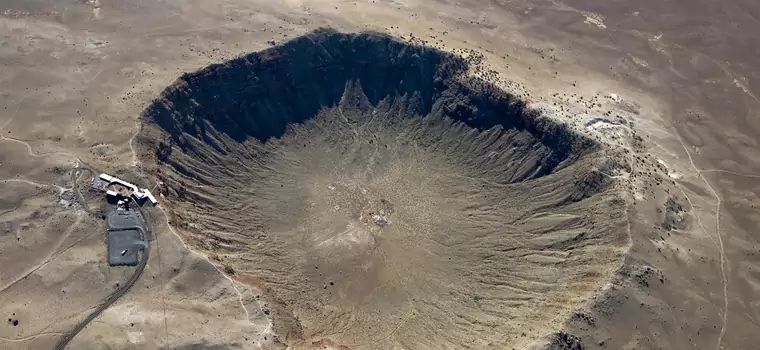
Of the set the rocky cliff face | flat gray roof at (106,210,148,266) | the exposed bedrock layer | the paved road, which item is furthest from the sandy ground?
the exposed bedrock layer

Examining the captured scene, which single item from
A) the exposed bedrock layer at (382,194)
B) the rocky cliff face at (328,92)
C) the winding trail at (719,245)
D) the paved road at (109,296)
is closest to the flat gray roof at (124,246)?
the paved road at (109,296)

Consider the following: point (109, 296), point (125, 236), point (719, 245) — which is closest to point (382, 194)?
point (125, 236)

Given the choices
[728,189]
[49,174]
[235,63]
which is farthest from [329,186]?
[728,189]

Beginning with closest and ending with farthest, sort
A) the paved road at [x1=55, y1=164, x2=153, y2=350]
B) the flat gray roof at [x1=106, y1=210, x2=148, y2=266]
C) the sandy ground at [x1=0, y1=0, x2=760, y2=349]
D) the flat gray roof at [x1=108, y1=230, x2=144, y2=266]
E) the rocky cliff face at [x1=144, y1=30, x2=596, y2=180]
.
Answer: the paved road at [x1=55, y1=164, x2=153, y2=350] < the sandy ground at [x1=0, y1=0, x2=760, y2=349] < the flat gray roof at [x1=108, y1=230, x2=144, y2=266] < the flat gray roof at [x1=106, y1=210, x2=148, y2=266] < the rocky cliff face at [x1=144, y1=30, x2=596, y2=180]

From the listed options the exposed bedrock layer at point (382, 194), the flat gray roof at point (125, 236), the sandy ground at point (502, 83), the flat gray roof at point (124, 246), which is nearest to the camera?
the sandy ground at point (502, 83)

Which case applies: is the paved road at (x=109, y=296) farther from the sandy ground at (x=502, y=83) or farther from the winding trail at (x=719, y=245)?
the winding trail at (x=719, y=245)

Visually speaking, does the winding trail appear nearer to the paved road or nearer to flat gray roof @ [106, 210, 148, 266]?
the paved road

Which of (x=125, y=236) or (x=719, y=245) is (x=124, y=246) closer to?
(x=125, y=236)
